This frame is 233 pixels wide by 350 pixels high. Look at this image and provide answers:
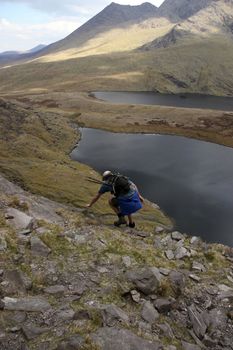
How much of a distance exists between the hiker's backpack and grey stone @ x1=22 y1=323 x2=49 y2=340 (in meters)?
9.54

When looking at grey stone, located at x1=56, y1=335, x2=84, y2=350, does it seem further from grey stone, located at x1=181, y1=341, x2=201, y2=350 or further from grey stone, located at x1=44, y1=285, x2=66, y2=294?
grey stone, located at x1=181, y1=341, x2=201, y2=350

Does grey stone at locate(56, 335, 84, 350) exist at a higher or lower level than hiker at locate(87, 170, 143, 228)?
lower

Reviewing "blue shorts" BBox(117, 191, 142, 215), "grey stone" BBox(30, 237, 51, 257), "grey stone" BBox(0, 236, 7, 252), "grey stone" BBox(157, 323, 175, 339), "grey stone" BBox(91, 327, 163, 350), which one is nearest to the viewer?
"grey stone" BBox(91, 327, 163, 350)

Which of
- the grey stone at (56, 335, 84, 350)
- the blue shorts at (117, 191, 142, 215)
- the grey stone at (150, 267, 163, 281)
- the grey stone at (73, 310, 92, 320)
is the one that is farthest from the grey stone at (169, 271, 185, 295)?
the grey stone at (56, 335, 84, 350)

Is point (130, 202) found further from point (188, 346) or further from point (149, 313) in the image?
point (188, 346)

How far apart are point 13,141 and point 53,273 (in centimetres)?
7269

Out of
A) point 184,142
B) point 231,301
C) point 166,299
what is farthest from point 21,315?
point 184,142

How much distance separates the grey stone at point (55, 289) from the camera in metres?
14.6

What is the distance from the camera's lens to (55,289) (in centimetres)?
1482

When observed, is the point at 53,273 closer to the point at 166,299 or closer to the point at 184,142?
the point at 166,299

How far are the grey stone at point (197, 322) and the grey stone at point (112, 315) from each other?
8.93ft

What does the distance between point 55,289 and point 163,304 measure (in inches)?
160

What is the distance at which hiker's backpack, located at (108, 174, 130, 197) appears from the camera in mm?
20609

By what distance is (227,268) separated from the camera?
2064 cm
